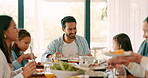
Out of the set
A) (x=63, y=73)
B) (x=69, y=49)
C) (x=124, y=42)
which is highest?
(x=124, y=42)

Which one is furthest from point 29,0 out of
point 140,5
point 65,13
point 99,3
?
point 140,5

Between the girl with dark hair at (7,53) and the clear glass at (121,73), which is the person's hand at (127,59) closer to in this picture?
the clear glass at (121,73)

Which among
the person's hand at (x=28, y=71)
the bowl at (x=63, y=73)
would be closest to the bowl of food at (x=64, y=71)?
the bowl at (x=63, y=73)

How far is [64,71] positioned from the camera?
2.17 meters

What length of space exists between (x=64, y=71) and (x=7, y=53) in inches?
19.4

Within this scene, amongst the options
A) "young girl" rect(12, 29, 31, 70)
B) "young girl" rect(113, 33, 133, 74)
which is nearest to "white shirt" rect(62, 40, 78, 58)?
"young girl" rect(12, 29, 31, 70)

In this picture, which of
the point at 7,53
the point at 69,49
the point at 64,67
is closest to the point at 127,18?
the point at 69,49

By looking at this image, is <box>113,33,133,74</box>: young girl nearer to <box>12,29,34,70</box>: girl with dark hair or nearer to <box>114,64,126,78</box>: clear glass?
<box>114,64,126,78</box>: clear glass

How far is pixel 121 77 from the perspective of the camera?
6.83ft

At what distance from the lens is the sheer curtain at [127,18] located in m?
5.43

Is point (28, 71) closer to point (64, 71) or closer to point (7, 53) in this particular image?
point (7, 53)

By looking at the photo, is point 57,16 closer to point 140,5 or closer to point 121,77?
point 140,5

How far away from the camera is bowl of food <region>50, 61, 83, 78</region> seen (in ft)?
7.10

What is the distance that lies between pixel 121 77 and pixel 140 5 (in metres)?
3.55
